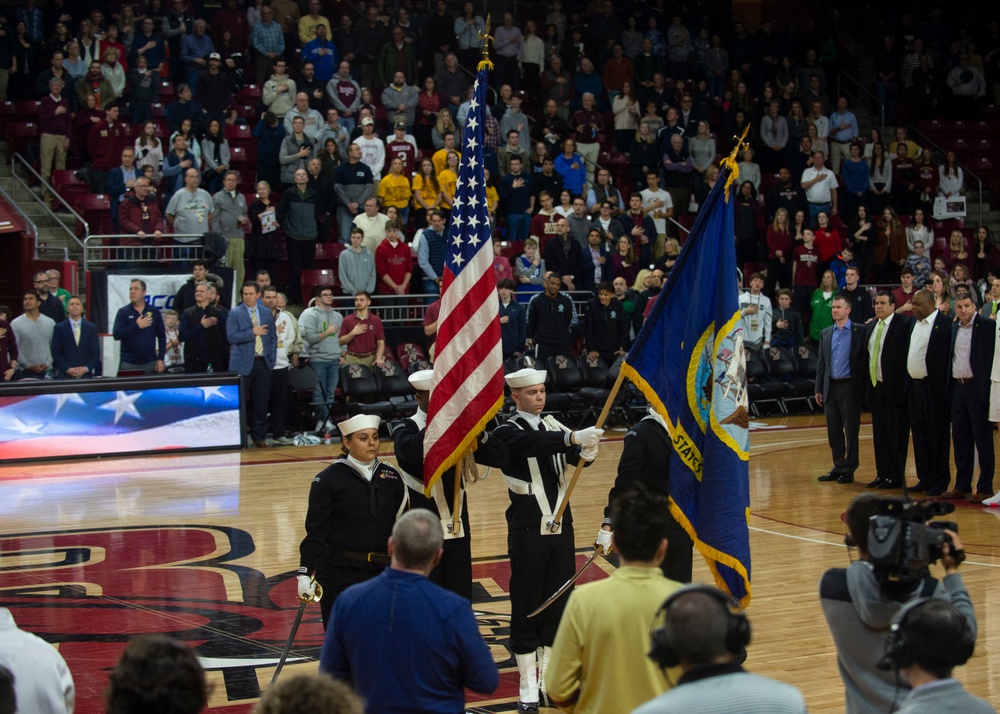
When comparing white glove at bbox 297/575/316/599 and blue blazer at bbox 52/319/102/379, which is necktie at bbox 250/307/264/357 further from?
white glove at bbox 297/575/316/599

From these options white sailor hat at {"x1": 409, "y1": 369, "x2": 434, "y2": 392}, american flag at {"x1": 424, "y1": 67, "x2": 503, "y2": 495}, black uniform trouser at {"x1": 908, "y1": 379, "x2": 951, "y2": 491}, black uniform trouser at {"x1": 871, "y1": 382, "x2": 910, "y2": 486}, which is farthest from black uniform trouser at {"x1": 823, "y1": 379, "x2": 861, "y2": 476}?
white sailor hat at {"x1": 409, "y1": 369, "x2": 434, "y2": 392}

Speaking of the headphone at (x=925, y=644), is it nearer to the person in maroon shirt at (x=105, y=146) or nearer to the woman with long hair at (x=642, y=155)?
the person in maroon shirt at (x=105, y=146)

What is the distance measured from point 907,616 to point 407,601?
67.7 inches

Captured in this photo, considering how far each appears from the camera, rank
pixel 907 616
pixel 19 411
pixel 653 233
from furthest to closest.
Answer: pixel 653 233
pixel 19 411
pixel 907 616

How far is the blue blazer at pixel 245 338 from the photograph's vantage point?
16344 millimetres

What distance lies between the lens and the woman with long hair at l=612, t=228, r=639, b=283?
19.7m

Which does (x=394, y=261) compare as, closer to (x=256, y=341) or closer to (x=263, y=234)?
(x=263, y=234)

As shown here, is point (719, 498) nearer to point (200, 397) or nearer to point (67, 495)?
point (67, 495)

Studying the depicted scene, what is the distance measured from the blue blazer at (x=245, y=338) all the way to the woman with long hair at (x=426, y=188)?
A: 397 centimetres

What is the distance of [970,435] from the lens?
12961mm

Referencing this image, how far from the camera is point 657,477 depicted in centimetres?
719

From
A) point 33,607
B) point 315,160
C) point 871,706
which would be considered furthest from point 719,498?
point 315,160

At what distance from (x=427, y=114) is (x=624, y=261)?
4656 millimetres

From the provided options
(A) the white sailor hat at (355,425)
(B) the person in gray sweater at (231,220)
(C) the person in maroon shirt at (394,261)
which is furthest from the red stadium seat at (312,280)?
(A) the white sailor hat at (355,425)
